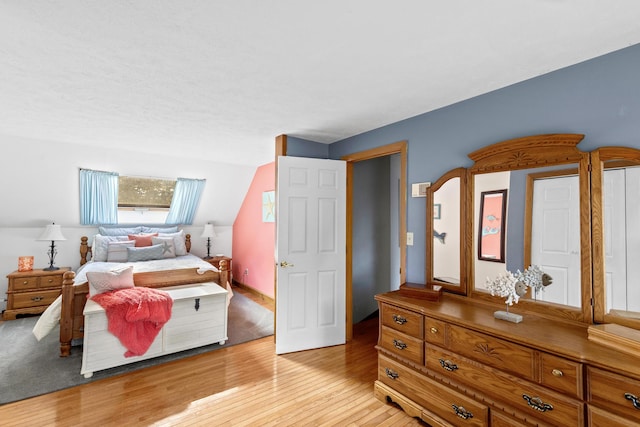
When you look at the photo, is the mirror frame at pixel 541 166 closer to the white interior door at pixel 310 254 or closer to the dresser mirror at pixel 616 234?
the dresser mirror at pixel 616 234

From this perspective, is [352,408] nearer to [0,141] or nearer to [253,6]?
[253,6]

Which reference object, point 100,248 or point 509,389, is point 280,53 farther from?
point 100,248

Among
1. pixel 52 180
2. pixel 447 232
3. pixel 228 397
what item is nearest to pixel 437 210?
pixel 447 232

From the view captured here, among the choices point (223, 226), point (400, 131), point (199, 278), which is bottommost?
point (199, 278)

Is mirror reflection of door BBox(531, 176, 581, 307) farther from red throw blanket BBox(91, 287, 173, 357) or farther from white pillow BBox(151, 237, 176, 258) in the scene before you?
white pillow BBox(151, 237, 176, 258)

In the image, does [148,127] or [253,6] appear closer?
[253,6]

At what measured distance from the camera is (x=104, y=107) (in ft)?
8.25

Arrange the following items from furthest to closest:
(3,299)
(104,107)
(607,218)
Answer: (3,299) < (104,107) < (607,218)

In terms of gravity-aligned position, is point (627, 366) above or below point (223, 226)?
below

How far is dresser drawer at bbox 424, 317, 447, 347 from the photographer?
6.32 ft

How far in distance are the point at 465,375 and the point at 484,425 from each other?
26 centimetres

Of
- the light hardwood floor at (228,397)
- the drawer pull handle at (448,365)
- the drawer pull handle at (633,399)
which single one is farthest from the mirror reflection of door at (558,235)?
the light hardwood floor at (228,397)

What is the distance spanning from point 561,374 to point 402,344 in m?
0.96

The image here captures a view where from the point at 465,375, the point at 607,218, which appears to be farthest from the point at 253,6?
the point at 465,375
